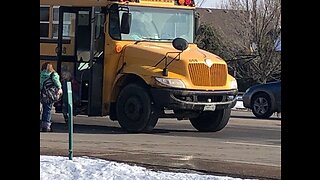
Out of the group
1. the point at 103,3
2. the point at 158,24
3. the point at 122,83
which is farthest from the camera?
the point at 158,24

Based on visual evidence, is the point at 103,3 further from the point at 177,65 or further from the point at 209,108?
the point at 209,108

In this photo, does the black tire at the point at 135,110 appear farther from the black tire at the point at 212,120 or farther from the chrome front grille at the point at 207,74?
the black tire at the point at 212,120

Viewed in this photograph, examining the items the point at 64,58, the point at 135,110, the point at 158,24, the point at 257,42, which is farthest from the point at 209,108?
the point at 257,42

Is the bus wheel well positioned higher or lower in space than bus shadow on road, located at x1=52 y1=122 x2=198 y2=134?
higher

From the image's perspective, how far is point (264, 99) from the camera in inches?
802

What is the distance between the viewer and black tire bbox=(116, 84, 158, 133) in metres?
14.3

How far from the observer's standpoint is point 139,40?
15.0 metres

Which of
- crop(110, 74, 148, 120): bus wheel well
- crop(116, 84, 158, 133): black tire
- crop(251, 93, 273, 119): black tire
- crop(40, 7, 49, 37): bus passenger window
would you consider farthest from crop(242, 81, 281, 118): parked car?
crop(40, 7, 49, 37): bus passenger window

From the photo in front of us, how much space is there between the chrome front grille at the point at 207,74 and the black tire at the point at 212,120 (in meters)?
0.80

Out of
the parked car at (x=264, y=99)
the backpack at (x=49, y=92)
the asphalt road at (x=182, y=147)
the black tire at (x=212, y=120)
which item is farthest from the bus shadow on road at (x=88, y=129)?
the parked car at (x=264, y=99)

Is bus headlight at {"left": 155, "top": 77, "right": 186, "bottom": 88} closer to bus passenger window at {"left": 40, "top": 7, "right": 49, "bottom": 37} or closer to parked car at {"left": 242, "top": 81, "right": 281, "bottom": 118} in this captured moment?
bus passenger window at {"left": 40, "top": 7, "right": 49, "bottom": 37}

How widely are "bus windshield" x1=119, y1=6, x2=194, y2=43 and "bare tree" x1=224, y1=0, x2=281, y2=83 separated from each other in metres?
20.1

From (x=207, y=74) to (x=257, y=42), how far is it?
24.8 metres
